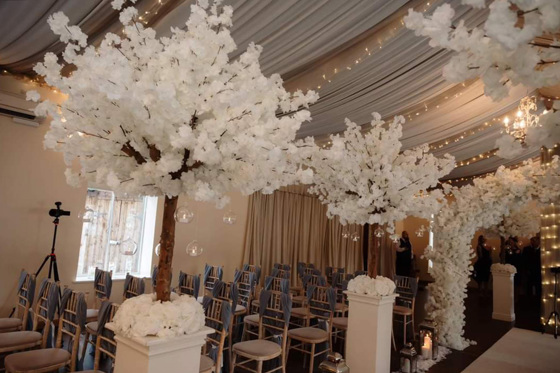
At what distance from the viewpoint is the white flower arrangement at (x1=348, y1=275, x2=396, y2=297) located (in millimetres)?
4074

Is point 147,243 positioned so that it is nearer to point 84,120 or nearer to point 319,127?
point 319,127

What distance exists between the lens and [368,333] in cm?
405

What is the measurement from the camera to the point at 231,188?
212 centimetres

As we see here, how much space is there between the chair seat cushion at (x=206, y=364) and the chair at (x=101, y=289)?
86.9 inches

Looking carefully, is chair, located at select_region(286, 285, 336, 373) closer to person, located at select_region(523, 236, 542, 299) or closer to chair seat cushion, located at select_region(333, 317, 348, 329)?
chair seat cushion, located at select_region(333, 317, 348, 329)

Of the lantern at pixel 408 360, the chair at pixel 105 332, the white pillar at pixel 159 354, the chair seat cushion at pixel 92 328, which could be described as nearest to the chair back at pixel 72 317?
the chair at pixel 105 332

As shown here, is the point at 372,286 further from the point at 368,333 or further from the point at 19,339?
the point at 19,339

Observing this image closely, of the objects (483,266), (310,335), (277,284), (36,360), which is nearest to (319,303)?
(310,335)

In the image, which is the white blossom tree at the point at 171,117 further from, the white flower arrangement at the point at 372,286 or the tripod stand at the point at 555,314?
the tripod stand at the point at 555,314

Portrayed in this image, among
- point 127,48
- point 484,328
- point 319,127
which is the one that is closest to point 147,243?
point 319,127

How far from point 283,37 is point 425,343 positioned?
14.9 ft

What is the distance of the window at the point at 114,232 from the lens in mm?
7059

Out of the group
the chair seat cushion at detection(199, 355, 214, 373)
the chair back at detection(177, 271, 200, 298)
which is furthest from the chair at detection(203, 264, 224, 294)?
the chair seat cushion at detection(199, 355, 214, 373)

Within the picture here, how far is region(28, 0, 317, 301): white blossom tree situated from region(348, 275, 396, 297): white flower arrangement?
2427mm
